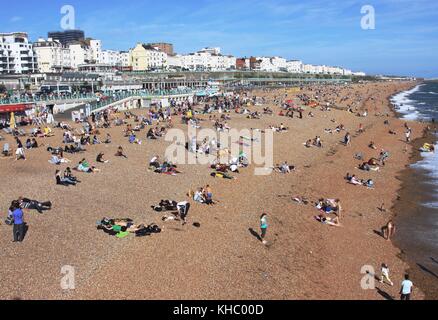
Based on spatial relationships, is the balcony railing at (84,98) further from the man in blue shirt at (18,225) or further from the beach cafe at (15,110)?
the man in blue shirt at (18,225)

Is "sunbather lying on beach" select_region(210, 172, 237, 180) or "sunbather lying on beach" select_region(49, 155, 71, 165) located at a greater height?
"sunbather lying on beach" select_region(49, 155, 71, 165)

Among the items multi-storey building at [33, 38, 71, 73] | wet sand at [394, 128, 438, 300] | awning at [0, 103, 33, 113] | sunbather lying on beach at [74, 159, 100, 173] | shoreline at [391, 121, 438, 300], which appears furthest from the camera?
multi-storey building at [33, 38, 71, 73]

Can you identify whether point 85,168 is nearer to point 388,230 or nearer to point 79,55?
point 388,230

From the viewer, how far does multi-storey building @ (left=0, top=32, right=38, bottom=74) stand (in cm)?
8187

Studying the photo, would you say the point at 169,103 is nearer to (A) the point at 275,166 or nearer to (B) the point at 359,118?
(B) the point at 359,118

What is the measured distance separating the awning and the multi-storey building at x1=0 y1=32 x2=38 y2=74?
174ft

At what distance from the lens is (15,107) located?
111ft

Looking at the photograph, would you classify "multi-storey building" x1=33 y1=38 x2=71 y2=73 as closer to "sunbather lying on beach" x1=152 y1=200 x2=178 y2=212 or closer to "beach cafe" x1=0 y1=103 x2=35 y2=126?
"beach cafe" x1=0 y1=103 x2=35 y2=126

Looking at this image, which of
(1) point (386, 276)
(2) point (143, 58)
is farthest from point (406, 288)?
(2) point (143, 58)

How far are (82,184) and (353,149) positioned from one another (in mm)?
19341

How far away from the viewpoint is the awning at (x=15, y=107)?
33.0 metres

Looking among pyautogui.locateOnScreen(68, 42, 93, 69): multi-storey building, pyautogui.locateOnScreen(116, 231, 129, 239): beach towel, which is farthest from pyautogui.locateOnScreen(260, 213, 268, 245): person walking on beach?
pyautogui.locateOnScreen(68, 42, 93, 69): multi-storey building

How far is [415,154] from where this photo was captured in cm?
2925
